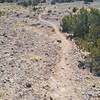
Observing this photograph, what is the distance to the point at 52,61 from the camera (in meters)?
46.3

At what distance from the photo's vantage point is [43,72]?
4041cm

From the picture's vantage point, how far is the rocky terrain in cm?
3372

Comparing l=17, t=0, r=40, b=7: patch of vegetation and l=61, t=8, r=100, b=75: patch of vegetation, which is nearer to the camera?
l=61, t=8, r=100, b=75: patch of vegetation

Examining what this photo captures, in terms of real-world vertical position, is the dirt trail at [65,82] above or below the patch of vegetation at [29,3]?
above

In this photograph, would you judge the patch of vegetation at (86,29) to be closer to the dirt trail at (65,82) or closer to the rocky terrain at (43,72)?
the rocky terrain at (43,72)

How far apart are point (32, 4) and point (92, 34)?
3782 inches

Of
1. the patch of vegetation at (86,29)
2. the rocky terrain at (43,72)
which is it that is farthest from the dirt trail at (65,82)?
the patch of vegetation at (86,29)

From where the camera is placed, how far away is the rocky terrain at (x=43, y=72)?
33.7 m

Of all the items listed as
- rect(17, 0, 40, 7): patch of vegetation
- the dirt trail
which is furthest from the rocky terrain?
rect(17, 0, 40, 7): patch of vegetation

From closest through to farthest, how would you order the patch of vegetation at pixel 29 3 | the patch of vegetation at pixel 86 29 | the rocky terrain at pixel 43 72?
the rocky terrain at pixel 43 72, the patch of vegetation at pixel 86 29, the patch of vegetation at pixel 29 3

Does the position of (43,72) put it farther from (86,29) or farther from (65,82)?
(86,29)

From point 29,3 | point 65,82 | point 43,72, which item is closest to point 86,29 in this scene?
point 43,72

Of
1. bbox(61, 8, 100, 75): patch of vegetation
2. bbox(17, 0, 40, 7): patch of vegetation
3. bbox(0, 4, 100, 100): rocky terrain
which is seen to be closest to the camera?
bbox(0, 4, 100, 100): rocky terrain

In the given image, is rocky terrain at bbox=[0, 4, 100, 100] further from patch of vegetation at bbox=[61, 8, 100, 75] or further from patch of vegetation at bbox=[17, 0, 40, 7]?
patch of vegetation at bbox=[17, 0, 40, 7]
